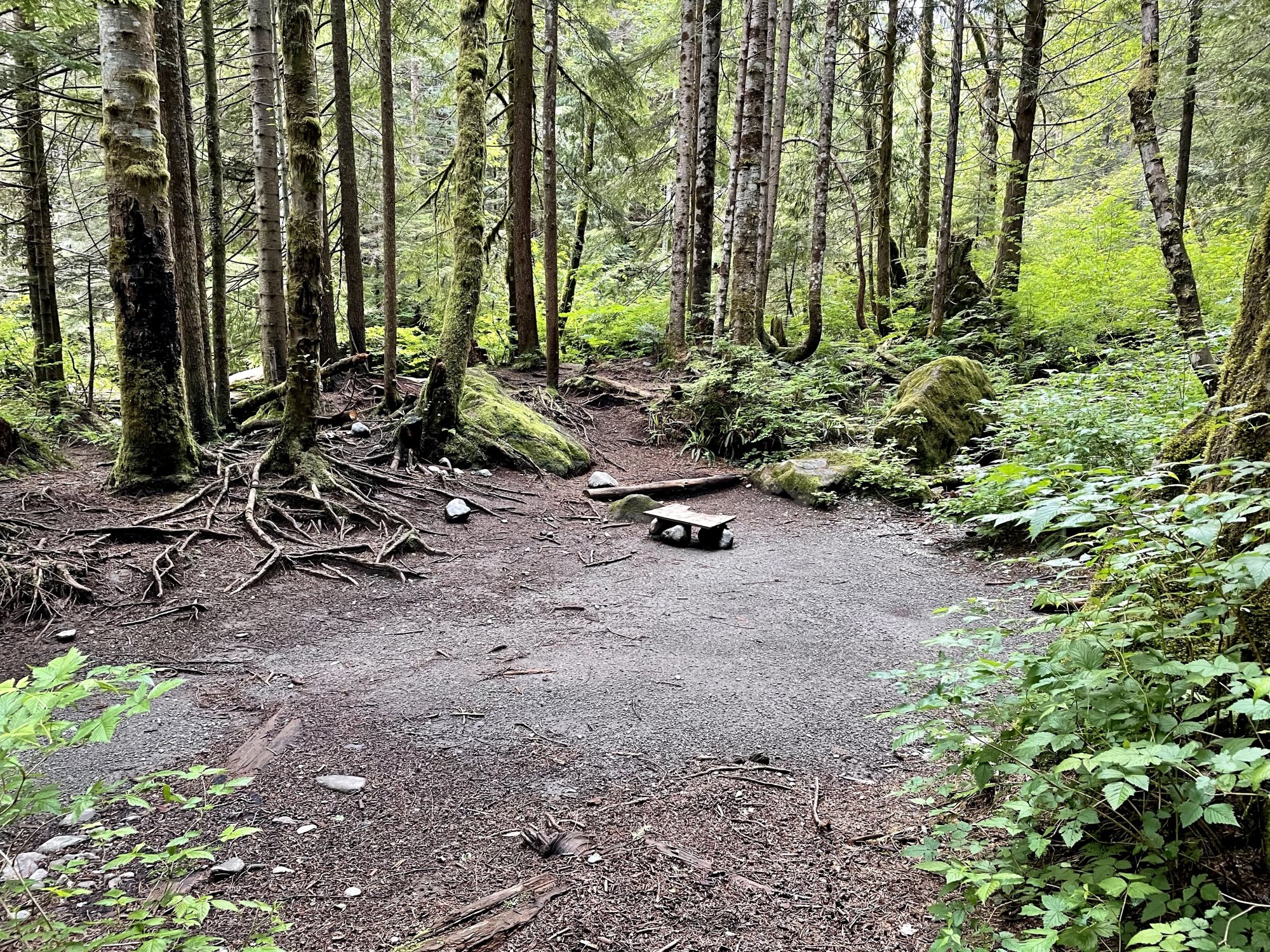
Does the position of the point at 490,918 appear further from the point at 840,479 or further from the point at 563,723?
the point at 840,479

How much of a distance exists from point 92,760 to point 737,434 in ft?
30.7

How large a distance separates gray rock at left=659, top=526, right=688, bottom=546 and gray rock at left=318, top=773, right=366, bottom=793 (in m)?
4.97

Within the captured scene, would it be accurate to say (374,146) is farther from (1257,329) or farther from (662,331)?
(1257,329)

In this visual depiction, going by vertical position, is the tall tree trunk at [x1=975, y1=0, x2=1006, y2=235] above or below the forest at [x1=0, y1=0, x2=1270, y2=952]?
above

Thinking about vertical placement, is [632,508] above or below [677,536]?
above

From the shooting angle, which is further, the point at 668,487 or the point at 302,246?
the point at 668,487

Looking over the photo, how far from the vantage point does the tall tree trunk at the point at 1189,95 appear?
10.9m

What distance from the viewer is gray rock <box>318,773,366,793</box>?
3.42 m

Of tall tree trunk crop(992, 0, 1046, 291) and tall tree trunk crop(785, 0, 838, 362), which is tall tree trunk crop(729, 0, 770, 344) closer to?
tall tree trunk crop(785, 0, 838, 362)

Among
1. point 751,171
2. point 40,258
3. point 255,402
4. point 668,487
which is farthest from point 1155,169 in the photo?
point 40,258

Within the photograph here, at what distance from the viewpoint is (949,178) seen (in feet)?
43.4

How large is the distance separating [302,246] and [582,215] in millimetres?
11649

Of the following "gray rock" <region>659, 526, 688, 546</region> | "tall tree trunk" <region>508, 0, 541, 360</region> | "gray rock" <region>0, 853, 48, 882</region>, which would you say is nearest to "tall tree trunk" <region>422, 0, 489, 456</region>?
"tall tree trunk" <region>508, 0, 541, 360</region>

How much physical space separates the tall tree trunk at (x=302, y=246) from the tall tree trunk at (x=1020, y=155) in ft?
44.2
